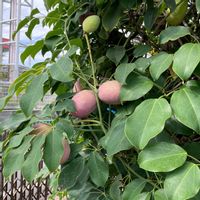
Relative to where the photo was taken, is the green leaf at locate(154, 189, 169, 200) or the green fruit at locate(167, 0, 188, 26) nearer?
the green leaf at locate(154, 189, 169, 200)

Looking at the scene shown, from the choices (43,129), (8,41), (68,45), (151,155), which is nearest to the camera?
(151,155)

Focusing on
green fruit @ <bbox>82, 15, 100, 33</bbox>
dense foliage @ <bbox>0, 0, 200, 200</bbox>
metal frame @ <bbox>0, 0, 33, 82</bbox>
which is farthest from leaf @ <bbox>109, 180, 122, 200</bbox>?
metal frame @ <bbox>0, 0, 33, 82</bbox>

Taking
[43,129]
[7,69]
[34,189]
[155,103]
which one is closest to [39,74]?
[43,129]

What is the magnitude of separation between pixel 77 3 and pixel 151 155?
1.49ft

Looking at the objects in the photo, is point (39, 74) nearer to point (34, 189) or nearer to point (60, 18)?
point (60, 18)

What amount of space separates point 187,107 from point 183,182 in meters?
0.11

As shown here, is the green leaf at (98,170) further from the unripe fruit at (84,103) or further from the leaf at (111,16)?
the leaf at (111,16)

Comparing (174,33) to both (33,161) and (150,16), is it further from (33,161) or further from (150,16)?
(33,161)

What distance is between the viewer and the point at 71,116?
0.72 metres

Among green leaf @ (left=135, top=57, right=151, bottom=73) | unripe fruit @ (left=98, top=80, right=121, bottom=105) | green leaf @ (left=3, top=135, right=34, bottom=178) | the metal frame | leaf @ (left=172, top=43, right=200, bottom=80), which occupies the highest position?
leaf @ (left=172, top=43, right=200, bottom=80)

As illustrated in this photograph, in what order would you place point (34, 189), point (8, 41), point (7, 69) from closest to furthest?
point (34, 189), point (7, 69), point (8, 41)

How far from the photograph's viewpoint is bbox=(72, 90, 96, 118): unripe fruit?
67 centimetres

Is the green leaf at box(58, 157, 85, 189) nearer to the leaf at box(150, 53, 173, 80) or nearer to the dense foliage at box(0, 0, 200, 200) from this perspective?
the dense foliage at box(0, 0, 200, 200)

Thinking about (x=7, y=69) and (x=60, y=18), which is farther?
(x=7, y=69)
